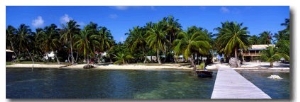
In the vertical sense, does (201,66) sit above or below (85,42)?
below

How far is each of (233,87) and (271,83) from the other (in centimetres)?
121

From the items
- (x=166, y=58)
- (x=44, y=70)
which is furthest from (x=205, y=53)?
(x=44, y=70)

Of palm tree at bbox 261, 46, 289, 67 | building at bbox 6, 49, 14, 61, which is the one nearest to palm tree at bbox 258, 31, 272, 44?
palm tree at bbox 261, 46, 289, 67

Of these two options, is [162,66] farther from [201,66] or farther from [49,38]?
[49,38]

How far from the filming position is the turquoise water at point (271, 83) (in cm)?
620

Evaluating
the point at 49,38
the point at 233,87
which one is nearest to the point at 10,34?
the point at 49,38

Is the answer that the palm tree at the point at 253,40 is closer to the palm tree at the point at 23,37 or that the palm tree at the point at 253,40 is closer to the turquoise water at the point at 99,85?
the turquoise water at the point at 99,85

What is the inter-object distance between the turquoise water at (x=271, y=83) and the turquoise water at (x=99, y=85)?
2.81ft

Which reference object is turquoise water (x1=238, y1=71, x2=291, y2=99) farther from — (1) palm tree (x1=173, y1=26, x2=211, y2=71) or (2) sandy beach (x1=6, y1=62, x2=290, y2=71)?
(1) palm tree (x1=173, y1=26, x2=211, y2=71)

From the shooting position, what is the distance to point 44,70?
7.97 metres

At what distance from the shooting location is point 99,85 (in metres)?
7.79

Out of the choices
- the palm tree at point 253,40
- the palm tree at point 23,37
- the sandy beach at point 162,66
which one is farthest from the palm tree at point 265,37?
the palm tree at point 23,37

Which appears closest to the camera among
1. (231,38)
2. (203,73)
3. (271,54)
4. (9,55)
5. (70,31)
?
(9,55)
